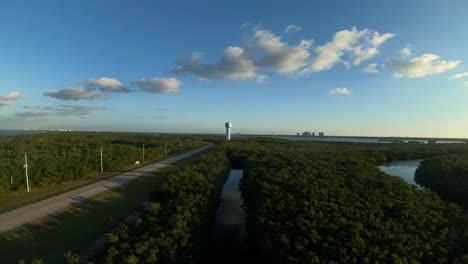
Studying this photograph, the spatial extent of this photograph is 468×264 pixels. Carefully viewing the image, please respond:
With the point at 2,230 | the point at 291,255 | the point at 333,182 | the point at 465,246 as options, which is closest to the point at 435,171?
the point at 333,182

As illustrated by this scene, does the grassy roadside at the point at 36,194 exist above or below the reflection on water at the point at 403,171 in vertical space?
above

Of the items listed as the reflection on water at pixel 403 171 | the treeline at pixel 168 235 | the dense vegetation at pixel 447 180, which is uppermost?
the treeline at pixel 168 235

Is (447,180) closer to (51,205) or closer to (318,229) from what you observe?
(318,229)

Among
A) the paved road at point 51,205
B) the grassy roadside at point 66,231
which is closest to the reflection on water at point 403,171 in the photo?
the grassy roadside at point 66,231

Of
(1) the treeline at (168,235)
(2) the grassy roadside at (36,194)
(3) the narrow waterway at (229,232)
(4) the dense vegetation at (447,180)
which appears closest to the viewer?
(1) the treeline at (168,235)

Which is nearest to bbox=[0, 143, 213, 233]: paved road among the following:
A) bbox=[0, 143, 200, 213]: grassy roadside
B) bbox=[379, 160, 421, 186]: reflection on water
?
bbox=[0, 143, 200, 213]: grassy roadside

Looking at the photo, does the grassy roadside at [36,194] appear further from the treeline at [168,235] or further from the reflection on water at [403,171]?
the reflection on water at [403,171]
